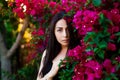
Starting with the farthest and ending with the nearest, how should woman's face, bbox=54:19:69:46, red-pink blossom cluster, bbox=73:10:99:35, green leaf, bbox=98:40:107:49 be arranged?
woman's face, bbox=54:19:69:46, red-pink blossom cluster, bbox=73:10:99:35, green leaf, bbox=98:40:107:49

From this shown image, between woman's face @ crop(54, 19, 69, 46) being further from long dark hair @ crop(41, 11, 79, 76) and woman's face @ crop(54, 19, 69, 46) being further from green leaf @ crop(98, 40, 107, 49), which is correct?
green leaf @ crop(98, 40, 107, 49)

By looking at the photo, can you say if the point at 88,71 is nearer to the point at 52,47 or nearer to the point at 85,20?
the point at 85,20

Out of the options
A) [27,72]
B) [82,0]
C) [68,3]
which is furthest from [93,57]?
[27,72]

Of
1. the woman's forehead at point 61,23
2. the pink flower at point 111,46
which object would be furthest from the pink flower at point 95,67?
the woman's forehead at point 61,23

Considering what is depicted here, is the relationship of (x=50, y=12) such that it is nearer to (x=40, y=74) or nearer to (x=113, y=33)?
(x=40, y=74)

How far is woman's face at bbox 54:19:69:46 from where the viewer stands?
3.77 meters

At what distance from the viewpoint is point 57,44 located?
13.0 feet

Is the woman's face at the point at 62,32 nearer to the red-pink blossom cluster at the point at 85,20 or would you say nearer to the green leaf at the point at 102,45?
the red-pink blossom cluster at the point at 85,20

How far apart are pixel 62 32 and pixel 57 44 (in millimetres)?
212

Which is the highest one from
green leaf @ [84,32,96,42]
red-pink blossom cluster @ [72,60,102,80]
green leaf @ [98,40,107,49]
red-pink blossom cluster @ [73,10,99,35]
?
red-pink blossom cluster @ [73,10,99,35]

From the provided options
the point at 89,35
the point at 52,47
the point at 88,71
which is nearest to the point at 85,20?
the point at 89,35

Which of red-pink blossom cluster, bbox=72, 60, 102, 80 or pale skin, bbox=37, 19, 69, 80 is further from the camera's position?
pale skin, bbox=37, 19, 69, 80

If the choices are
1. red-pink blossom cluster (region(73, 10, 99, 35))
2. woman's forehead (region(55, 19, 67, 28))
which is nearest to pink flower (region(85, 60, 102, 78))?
red-pink blossom cluster (region(73, 10, 99, 35))

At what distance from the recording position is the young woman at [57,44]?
377 centimetres
